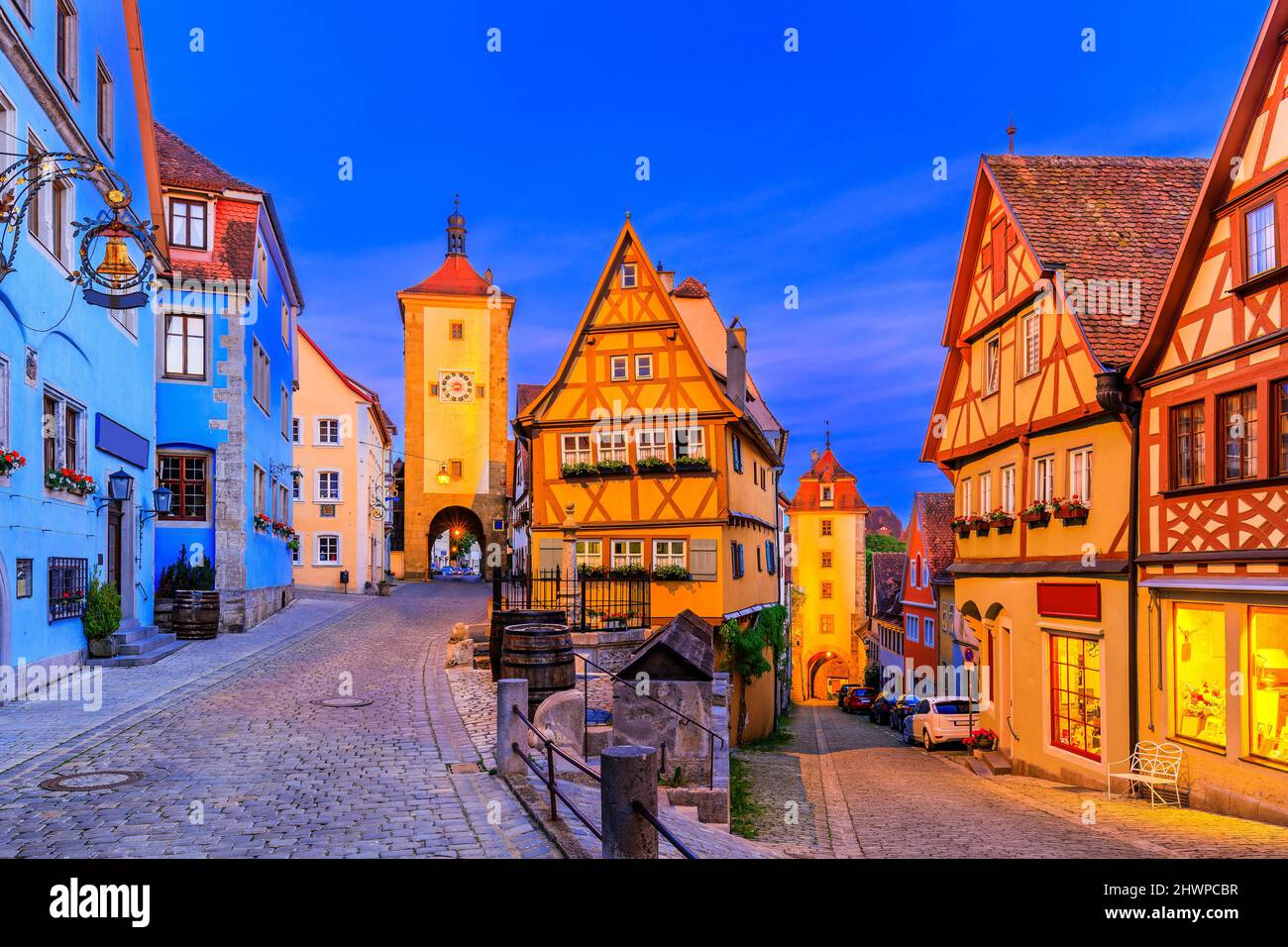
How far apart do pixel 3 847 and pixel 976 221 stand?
65.3 feet

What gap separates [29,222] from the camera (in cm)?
1453

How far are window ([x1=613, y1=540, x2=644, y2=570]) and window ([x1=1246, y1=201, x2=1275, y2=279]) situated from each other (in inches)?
588

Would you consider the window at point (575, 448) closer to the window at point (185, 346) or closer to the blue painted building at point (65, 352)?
the window at point (185, 346)

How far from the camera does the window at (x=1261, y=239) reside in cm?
1271

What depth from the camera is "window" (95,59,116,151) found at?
18328 millimetres

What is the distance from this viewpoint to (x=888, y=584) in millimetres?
53312

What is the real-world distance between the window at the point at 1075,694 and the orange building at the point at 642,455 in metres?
8.07

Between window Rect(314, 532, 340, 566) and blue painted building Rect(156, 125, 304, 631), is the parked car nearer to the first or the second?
window Rect(314, 532, 340, 566)

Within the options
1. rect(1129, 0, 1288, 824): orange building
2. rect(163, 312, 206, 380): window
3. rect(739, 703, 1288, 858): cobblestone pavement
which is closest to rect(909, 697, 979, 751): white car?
rect(739, 703, 1288, 858): cobblestone pavement

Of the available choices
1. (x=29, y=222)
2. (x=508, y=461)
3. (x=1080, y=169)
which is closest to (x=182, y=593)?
(x=29, y=222)

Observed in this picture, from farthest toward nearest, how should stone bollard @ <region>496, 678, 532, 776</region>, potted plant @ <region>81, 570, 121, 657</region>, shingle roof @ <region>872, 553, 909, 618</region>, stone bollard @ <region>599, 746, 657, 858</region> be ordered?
shingle roof @ <region>872, 553, 909, 618</region>, potted plant @ <region>81, 570, 121, 657</region>, stone bollard @ <region>496, 678, 532, 776</region>, stone bollard @ <region>599, 746, 657, 858</region>

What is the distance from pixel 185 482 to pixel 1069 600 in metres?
20.5

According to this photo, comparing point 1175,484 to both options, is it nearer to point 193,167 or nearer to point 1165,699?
point 1165,699

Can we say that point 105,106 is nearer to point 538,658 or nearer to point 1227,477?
point 538,658
